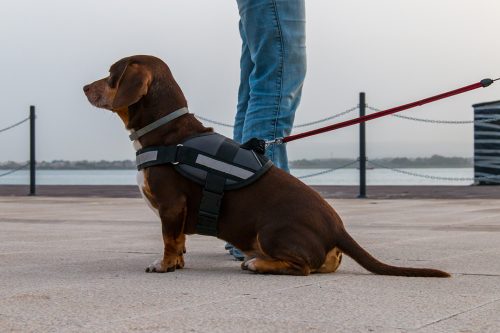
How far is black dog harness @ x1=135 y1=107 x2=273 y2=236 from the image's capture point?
352 cm

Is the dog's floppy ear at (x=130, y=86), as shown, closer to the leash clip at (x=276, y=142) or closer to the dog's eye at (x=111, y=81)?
the dog's eye at (x=111, y=81)

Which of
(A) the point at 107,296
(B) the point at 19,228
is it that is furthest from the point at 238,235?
(B) the point at 19,228

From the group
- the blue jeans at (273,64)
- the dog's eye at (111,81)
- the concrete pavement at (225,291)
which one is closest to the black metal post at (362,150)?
the concrete pavement at (225,291)

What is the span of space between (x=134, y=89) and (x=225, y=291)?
43.0 inches

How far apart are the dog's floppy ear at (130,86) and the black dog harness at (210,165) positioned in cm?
22

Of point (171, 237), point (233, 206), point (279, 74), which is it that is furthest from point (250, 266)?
point (279, 74)

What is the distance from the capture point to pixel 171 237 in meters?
3.58

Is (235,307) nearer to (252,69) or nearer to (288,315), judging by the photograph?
(288,315)

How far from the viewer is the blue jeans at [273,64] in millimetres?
4129

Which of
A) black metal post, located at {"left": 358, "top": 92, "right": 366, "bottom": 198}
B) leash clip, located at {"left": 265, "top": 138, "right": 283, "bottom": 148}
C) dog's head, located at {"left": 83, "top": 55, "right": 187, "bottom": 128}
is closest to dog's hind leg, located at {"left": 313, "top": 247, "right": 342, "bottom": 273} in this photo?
leash clip, located at {"left": 265, "top": 138, "right": 283, "bottom": 148}

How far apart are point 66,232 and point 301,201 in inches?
123

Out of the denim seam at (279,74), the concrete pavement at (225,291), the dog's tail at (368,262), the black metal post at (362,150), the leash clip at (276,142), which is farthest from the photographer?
the black metal post at (362,150)

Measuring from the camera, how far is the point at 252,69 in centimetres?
459

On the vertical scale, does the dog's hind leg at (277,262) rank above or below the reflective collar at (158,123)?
below
